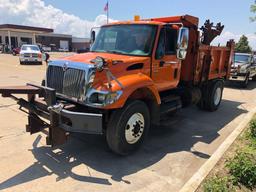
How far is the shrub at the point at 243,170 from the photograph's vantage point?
3.60 metres

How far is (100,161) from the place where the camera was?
4477 mm

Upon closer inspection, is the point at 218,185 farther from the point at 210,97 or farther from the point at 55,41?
the point at 55,41

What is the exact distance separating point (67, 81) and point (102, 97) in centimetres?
87

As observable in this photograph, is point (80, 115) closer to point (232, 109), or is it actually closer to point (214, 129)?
point (214, 129)

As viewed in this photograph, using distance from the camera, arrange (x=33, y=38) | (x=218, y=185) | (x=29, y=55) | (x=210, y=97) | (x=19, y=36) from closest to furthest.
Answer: (x=218, y=185), (x=210, y=97), (x=29, y=55), (x=19, y=36), (x=33, y=38)

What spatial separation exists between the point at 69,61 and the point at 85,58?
1.02 ft

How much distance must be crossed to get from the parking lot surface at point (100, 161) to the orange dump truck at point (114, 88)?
1.35 ft

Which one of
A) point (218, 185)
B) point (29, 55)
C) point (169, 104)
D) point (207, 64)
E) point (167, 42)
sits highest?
point (167, 42)

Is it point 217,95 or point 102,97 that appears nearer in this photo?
point 102,97

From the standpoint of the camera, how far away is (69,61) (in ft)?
15.1

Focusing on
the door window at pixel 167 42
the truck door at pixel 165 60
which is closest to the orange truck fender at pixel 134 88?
the truck door at pixel 165 60

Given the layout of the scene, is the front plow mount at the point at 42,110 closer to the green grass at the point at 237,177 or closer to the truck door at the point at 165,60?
the truck door at the point at 165,60

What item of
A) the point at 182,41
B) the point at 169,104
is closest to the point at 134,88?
the point at 182,41

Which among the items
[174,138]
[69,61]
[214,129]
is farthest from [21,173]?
[214,129]
